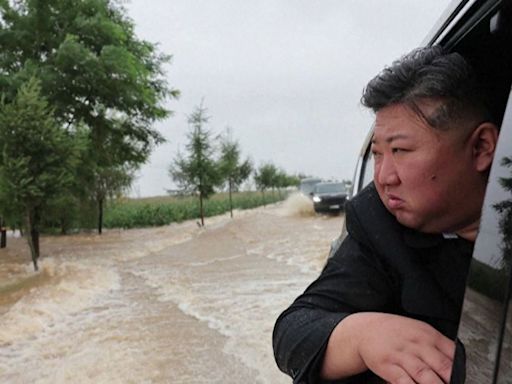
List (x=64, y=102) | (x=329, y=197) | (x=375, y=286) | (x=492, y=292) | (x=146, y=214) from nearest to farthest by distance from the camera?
(x=492, y=292) → (x=375, y=286) → (x=64, y=102) → (x=329, y=197) → (x=146, y=214)

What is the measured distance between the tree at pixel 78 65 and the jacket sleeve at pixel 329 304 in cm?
1396

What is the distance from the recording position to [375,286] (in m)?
1.13

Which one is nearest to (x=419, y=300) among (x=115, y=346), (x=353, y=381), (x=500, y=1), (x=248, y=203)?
(x=353, y=381)

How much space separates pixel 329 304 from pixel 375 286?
0.37ft

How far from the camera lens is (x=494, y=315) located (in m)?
0.70

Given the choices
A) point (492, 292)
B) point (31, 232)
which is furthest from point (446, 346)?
point (31, 232)

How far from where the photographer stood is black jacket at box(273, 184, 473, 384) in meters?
1.04

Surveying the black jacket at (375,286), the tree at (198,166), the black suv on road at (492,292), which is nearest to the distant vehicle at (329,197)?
the tree at (198,166)

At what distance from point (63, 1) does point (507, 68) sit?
54.1 feet

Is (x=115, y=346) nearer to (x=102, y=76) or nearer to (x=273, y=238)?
(x=102, y=76)

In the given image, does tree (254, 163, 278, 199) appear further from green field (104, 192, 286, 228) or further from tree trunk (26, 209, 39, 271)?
tree trunk (26, 209, 39, 271)

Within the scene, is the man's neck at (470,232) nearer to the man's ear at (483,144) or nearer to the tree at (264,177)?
the man's ear at (483,144)

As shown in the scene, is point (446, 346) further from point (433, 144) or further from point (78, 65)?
point (78, 65)

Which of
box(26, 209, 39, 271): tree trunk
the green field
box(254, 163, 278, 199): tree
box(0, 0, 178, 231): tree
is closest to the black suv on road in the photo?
box(26, 209, 39, 271): tree trunk
